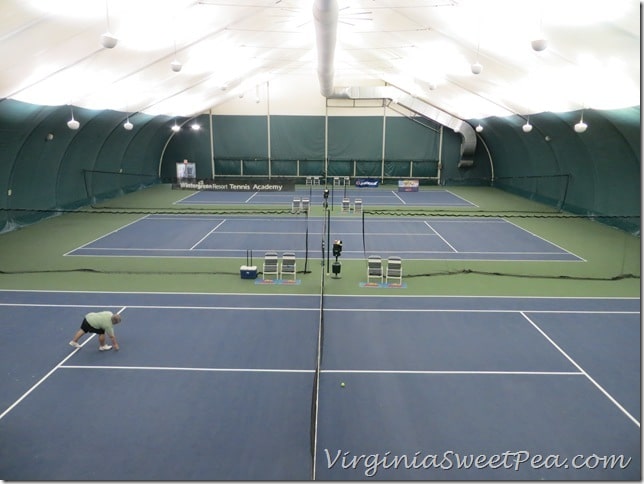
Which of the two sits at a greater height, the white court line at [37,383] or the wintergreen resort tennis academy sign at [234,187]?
the wintergreen resort tennis academy sign at [234,187]

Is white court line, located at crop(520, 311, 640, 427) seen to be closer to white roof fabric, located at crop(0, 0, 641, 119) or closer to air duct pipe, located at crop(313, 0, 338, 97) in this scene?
white roof fabric, located at crop(0, 0, 641, 119)

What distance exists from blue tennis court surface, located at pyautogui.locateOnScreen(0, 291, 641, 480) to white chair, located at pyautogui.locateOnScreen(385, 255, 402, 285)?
2.16 m

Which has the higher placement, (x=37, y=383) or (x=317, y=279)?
(x=317, y=279)

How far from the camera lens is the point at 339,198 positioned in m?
36.6

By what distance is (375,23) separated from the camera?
1872 centimetres

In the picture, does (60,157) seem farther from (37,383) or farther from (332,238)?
(37,383)

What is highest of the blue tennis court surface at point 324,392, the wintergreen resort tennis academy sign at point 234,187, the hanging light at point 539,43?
the hanging light at point 539,43

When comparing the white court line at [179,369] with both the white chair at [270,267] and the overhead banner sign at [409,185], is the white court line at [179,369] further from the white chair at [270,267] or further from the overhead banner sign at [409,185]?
the overhead banner sign at [409,185]

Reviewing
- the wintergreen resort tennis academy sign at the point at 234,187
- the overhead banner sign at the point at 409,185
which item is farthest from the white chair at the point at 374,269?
the overhead banner sign at the point at 409,185

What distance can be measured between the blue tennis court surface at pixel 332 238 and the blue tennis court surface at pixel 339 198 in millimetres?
6021

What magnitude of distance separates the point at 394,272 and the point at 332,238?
655cm

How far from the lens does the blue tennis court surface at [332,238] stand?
19.8m

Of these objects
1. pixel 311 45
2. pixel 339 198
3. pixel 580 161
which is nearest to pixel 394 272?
pixel 311 45

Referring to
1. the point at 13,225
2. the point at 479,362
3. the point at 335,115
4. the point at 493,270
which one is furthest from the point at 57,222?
the point at 335,115
